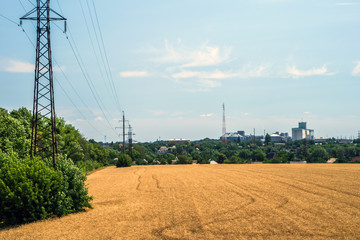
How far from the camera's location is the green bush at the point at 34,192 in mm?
17422

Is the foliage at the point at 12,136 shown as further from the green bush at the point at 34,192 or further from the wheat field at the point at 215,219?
the green bush at the point at 34,192

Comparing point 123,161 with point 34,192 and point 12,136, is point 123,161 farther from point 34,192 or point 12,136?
point 34,192

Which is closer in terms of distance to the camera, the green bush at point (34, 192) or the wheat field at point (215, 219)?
the wheat field at point (215, 219)

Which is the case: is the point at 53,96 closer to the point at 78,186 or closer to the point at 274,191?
the point at 78,186

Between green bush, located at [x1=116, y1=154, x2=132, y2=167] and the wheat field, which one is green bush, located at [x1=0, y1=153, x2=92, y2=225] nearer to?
the wheat field

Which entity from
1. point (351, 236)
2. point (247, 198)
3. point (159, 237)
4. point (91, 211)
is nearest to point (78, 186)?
point (91, 211)

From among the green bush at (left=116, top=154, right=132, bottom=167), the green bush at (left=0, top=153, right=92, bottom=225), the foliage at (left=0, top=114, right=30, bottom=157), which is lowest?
the green bush at (left=116, top=154, right=132, bottom=167)

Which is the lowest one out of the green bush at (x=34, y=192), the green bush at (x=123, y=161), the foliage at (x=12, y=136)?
the green bush at (x=123, y=161)

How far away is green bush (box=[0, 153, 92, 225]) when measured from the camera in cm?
1742

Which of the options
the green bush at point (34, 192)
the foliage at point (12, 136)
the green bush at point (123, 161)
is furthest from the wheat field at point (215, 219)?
the green bush at point (123, 161)

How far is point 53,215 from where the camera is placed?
18844mm

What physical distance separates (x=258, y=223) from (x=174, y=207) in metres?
6.46

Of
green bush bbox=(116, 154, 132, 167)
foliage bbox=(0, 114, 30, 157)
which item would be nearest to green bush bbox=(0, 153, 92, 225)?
foliage bbox=(0, 114, 30, 157)

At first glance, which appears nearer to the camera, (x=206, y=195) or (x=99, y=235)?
(x=99, y=235)
